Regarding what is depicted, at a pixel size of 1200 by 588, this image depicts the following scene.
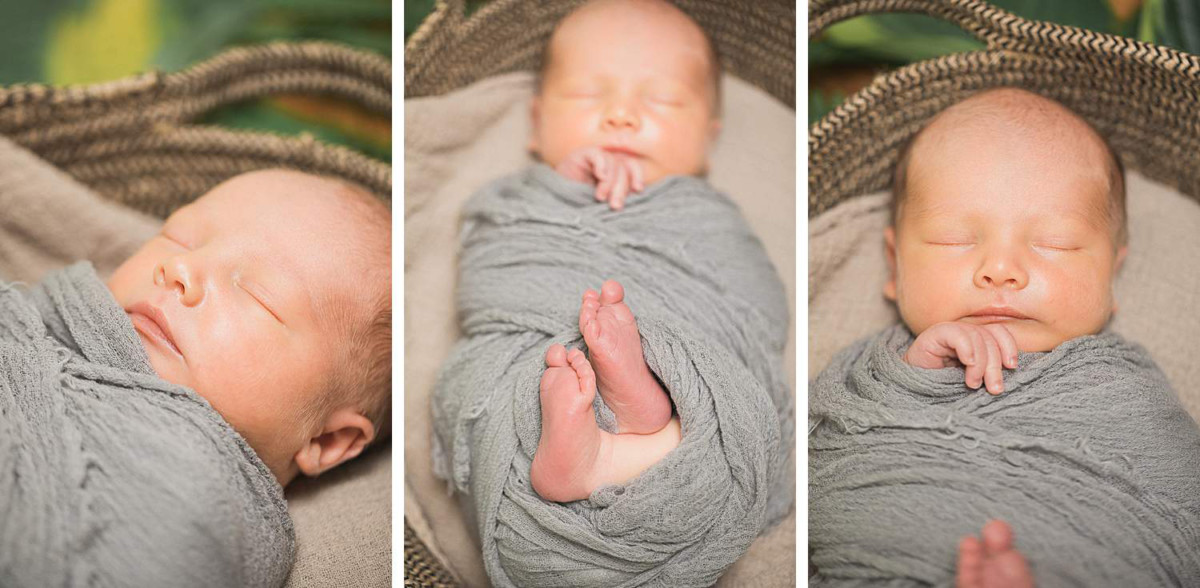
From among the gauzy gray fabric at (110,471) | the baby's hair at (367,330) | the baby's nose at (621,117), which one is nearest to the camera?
the gauzy gray fabric at (110,471)

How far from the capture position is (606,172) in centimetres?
125

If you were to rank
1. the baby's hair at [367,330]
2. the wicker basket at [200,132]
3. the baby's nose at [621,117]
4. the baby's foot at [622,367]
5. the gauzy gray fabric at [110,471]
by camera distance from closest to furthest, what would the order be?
the gauzy gray fabric at [110,471] → the baby's foot at [622,367] → the baby's hair at [367,330] → the baby's nose at [621,117] → the wicker basket at [200,132]

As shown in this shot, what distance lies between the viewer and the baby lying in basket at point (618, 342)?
1.04m

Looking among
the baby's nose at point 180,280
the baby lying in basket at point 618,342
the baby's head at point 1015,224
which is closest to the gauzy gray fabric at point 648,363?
the baby lying in basket at point 618,342

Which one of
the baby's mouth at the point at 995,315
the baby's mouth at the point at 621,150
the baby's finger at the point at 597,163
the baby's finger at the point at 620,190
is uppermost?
the baby's mouth at the point at 621,150

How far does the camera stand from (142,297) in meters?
1.12

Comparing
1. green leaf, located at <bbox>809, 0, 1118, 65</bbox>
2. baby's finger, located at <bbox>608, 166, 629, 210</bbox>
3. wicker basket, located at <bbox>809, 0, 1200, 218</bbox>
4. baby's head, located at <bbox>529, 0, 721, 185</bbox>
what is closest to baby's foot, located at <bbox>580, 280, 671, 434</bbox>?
baby's finger, located at <bbox>608, 166, 629, 210</bbox>

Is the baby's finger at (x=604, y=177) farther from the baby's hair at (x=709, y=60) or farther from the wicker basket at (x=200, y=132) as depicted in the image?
the wicker basket at (x=200, y=132)

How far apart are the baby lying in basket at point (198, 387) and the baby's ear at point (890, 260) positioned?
2.24 feet

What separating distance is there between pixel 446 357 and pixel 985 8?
2.97ft

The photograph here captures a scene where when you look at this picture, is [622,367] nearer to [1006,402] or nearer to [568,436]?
[568,436]

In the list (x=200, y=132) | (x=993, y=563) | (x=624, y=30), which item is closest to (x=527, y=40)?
(x=624, y=30)

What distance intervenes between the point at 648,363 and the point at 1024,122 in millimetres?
587

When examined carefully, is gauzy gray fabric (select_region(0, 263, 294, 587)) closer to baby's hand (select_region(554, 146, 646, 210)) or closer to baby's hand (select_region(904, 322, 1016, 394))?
baby's hand (select_region(554, 146, 646, 210))
